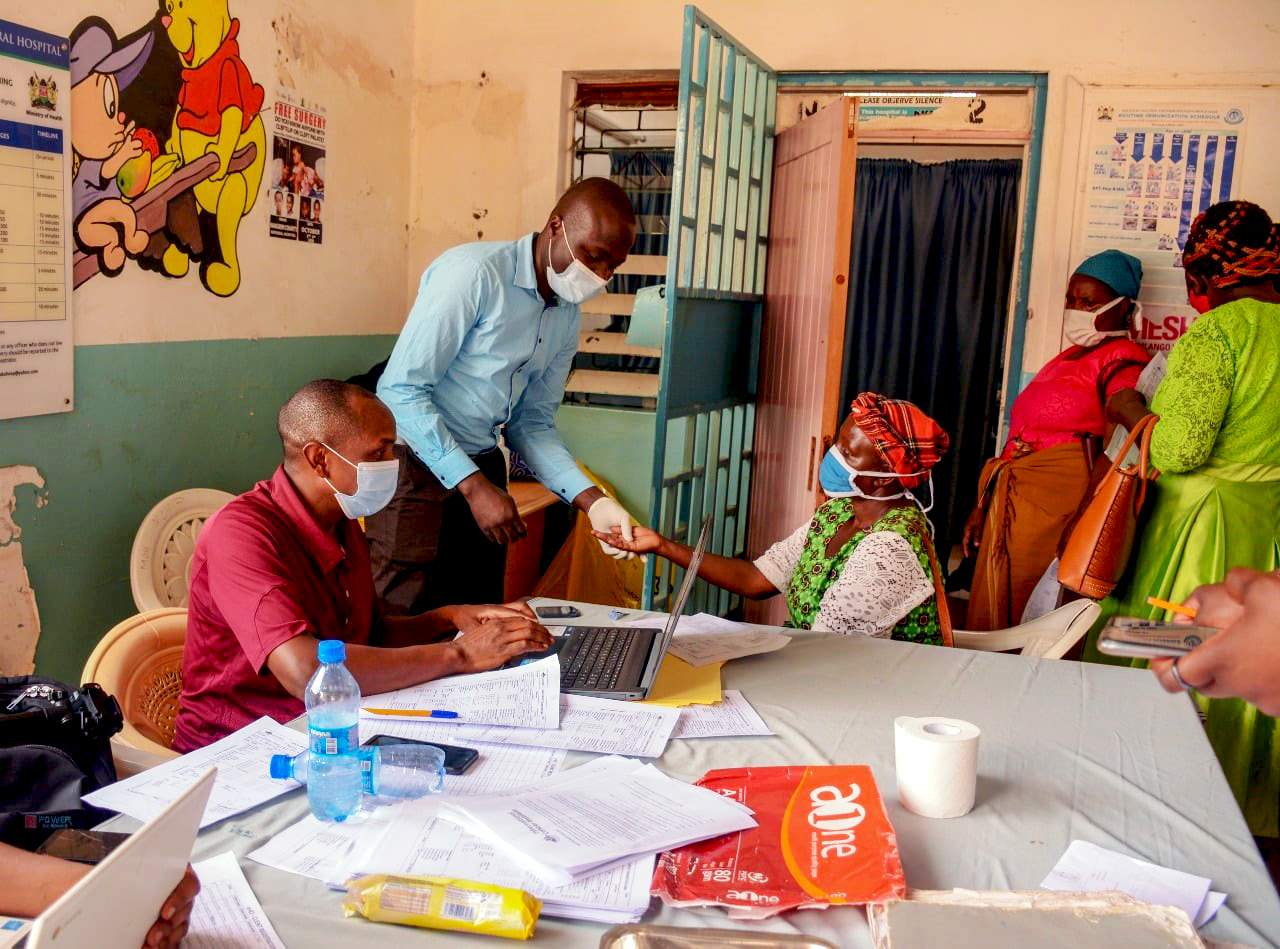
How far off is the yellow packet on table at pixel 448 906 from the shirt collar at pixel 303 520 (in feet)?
2.73

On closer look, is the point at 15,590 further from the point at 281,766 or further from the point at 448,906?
the point at 448,906

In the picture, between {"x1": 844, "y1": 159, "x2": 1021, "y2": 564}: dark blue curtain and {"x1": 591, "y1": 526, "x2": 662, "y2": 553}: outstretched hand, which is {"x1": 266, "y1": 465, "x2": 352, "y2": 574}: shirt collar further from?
{"x1": 844, "y1": 159, "x2": 1021, "y2": 564}: dark blue curtain

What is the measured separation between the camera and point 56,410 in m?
2.67

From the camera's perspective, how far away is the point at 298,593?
1.77 meters

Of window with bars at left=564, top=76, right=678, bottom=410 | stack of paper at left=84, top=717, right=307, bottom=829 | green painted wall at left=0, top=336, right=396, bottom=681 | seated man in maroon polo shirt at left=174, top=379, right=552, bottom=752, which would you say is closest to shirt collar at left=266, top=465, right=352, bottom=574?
seated man in maroon polo shirt at left=174, top=379, right=552, bottom=752

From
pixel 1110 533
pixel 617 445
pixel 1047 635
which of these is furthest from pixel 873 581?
pixel 617 445

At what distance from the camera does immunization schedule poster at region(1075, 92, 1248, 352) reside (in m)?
3.81

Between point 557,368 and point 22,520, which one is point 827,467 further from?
point 22,520

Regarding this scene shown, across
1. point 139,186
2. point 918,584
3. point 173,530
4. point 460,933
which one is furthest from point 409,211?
point 460,933

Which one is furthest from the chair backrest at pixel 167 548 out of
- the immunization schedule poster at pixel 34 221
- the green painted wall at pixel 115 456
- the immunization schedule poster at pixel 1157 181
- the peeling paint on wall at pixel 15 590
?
the immunization schedule poster at pixel 1157 181

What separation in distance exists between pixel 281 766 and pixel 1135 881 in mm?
1056

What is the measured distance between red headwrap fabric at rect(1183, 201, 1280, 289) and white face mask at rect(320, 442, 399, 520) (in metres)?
2.17

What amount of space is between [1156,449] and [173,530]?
2.64m

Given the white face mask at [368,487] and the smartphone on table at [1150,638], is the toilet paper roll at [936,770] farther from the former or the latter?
the white face mask at [368,487]
